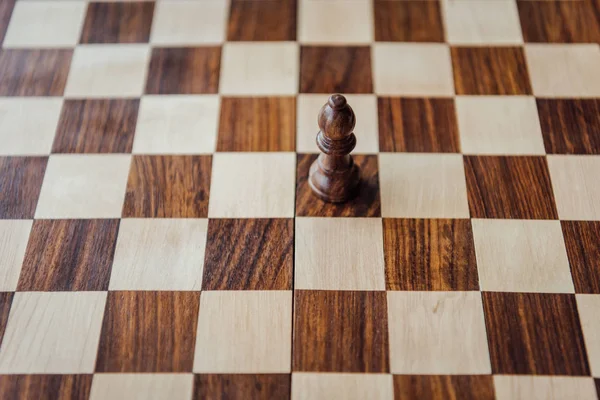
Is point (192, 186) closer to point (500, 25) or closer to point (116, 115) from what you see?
point (116, 115)

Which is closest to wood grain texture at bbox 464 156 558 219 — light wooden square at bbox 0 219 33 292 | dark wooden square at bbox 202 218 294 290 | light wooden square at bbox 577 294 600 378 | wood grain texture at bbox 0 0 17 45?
light wooden square at bbox 577 294 600 378

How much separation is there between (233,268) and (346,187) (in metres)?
0.34

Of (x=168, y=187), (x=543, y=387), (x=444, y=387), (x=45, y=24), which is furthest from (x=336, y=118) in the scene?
(x=45, y=24)

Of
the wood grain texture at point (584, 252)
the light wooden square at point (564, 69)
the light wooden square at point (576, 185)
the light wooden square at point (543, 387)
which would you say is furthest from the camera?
the light wooden square at point (564, 69)

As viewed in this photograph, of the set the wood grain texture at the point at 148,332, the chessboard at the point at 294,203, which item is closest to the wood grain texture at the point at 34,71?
the chessboard at the point at 294,203

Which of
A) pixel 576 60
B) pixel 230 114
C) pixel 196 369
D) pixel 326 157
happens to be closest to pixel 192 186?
pixel 230 114

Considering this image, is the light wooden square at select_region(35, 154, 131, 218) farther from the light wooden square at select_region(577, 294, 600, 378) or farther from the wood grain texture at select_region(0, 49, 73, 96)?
the light wooden square at select_region(577, 294, 600, 378)

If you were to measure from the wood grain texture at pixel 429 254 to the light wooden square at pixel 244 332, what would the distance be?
0.27m

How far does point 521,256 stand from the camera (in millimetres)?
1388

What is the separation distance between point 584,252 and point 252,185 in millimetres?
825

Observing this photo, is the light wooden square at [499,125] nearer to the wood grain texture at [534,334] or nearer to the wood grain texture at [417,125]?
the wood grain texture at [417,125]

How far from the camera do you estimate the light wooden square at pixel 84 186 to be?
1479 millimetres

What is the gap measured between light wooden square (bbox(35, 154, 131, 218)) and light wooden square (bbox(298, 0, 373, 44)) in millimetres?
698

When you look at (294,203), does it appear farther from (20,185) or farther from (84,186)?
(20,185)
